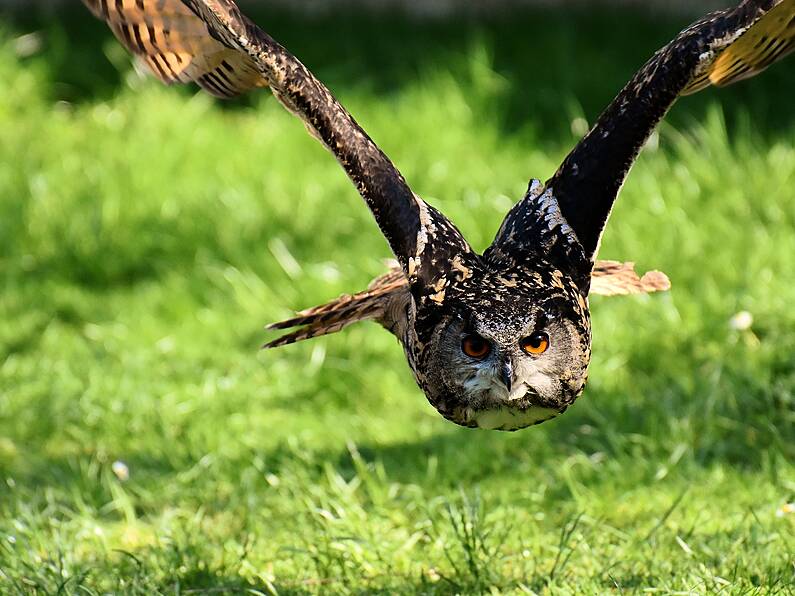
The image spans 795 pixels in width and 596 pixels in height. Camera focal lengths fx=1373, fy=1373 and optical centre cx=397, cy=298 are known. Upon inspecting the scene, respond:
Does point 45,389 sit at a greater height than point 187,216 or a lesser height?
lesser

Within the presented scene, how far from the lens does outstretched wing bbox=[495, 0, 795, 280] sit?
12.7ft

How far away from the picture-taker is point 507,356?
3.62 meters

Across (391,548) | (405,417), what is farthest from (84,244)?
(391,548)

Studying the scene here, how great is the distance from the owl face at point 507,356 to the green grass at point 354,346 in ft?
1.47

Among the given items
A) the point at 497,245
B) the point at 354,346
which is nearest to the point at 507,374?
the point at 497,245

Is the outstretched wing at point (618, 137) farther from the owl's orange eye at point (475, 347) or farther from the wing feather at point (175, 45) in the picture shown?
the wing feather at point (175, 45)

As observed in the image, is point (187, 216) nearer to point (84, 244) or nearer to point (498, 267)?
Answer: point (84, 244)

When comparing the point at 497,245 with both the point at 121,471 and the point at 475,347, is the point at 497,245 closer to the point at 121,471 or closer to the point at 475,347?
the point at 475,347

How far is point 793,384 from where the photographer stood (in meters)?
5.03

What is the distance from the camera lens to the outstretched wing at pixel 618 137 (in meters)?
3.88

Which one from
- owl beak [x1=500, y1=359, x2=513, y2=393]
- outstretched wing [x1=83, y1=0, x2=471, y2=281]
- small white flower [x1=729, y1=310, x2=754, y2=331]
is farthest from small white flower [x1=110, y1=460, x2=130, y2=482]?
small white flower [x1=729, y1=310, x2=754, y2=331]

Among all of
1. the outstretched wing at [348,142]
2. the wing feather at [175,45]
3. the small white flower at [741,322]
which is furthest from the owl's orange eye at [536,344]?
the small white flower at [741,322]

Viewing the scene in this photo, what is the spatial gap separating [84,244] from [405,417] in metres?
2.20

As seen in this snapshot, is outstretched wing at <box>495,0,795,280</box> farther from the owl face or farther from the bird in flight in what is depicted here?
the owl face
